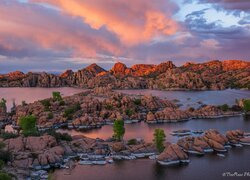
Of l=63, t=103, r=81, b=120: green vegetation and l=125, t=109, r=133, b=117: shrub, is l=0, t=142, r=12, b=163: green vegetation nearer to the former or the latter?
l=63, t=103, r=81, b=120: green vegetation

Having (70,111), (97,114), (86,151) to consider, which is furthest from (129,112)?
(86,151)

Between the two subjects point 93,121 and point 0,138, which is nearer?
point 0,138

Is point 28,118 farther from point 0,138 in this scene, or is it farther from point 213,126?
point 213,126

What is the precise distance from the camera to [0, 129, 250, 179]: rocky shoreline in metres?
58.3

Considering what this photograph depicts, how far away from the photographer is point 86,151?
66.8 metres

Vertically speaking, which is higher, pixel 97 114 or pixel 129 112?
pixel 129 112

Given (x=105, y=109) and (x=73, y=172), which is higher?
(x=105, y=109)

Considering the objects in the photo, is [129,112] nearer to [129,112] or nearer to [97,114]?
[129,112]

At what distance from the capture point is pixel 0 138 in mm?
68875

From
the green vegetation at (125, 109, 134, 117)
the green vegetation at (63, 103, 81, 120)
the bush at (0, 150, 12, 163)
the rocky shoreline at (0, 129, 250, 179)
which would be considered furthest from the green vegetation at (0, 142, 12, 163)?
the green vegetation at (125, 109, 134, 117)

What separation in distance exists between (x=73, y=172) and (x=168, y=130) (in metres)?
43.2

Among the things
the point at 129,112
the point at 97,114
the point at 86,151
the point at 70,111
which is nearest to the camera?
the point at 86,151

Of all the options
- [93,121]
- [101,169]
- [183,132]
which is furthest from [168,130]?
[101,169]

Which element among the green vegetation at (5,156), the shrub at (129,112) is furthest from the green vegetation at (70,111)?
the green vegetation at (5,156)
